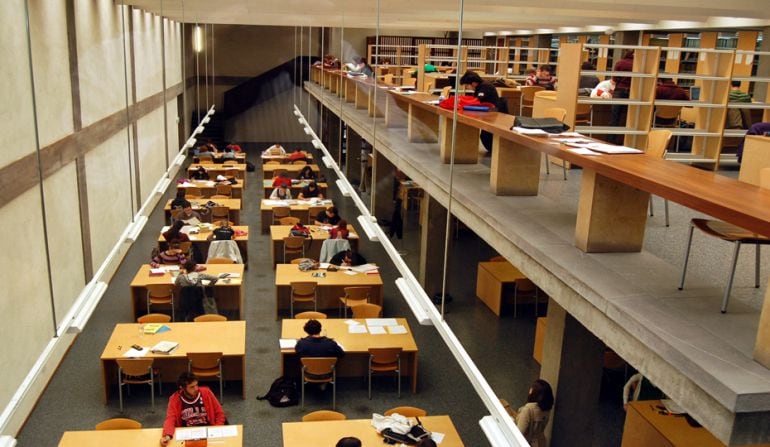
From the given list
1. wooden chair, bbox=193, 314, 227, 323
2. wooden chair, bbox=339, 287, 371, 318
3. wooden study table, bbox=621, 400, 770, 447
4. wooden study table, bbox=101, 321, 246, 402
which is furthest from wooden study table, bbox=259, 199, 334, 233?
wooden study table, bbox=621, 400, 770, 447

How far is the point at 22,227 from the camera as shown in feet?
23.0

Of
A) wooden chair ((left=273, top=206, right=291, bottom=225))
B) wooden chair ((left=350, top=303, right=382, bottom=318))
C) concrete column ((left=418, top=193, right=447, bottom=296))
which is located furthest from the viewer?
wooden chair ((left=273, top=206, right=291, bottom=225))

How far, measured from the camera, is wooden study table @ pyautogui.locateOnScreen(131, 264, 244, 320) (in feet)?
32.8

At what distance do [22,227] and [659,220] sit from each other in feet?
20.2

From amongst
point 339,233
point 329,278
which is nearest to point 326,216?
point 339,233

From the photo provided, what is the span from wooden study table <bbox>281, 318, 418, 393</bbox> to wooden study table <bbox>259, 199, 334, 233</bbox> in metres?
5.56

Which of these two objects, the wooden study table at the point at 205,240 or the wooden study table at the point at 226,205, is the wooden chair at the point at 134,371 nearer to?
the wooden study table at the point at 205,240

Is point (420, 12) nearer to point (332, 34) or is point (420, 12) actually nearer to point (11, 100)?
point (11, 100)

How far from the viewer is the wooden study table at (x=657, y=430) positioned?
21.6ft

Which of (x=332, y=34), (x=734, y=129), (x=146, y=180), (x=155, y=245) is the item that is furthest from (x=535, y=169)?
(x=332, y=34)

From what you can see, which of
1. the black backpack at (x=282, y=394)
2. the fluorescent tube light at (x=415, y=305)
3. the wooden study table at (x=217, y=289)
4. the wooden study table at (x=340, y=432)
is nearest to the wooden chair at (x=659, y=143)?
the fluorescent tube light at (x=415, y=305)

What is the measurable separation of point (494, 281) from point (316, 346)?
394 centimetres

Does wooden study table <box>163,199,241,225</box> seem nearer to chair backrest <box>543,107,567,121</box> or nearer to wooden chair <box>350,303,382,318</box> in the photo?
wooden chair <box>350,303,382,318</box>

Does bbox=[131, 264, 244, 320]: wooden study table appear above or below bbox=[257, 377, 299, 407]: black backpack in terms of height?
above
